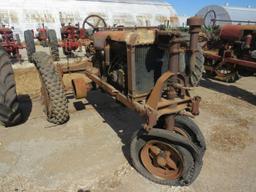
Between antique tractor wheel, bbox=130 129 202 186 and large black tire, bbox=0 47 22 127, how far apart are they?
2215mm

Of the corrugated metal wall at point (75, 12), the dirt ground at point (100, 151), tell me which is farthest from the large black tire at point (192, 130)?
the corrugated metal wall at point (75, 12)

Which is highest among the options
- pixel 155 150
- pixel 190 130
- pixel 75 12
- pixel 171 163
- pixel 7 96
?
pixel 75 12

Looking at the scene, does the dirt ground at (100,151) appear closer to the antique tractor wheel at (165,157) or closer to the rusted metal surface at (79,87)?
the antique tractor wheel at (165,157)

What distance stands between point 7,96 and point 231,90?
17.6ft

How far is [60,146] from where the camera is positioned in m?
3.66

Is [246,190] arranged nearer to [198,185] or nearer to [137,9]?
[198,185]

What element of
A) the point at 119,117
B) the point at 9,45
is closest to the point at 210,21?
the point at 9,45

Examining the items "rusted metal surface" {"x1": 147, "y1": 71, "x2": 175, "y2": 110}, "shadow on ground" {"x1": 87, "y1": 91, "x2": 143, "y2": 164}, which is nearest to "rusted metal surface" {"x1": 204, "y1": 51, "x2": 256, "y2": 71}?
"shadow on ground" {"x1": 87, "y1": 91, "x2": 143, "y2": 164}

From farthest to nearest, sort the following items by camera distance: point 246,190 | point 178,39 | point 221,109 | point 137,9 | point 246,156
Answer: point 137,9 < point 221,109 < point 246,156 < point 246,190 < point 178,39

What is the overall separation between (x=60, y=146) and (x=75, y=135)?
14.3 inches

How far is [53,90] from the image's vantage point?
153 inches

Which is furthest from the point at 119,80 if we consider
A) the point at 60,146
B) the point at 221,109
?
the point at 221,109

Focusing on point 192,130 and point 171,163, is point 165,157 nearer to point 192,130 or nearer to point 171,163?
point 171,163

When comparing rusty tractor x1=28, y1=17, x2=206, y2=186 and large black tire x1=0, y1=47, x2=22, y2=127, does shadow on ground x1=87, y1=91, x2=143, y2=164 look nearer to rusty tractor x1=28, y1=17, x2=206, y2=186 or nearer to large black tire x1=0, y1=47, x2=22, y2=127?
rusty tractor x1=28, y1=17, x2=206, y2=186
